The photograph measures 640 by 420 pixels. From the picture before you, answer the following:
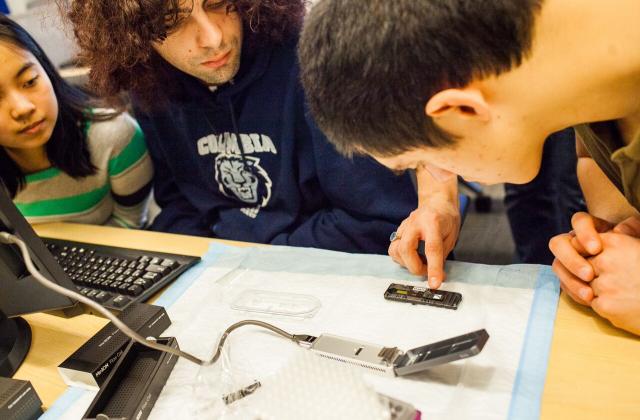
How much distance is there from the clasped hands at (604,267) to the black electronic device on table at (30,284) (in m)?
0.62

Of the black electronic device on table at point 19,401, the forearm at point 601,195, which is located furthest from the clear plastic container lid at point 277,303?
the forearm at point 601,195

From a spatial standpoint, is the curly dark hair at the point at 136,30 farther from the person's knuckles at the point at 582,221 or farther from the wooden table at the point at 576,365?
the person's knuckles at the point at 582,221

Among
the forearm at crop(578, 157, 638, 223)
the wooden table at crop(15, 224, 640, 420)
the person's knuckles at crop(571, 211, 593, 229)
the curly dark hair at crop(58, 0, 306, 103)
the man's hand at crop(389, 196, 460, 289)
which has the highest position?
the curly dark hair at crop(58, 0, 306, 103)

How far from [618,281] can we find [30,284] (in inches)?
31.1

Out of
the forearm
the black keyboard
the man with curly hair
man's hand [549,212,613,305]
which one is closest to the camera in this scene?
man's hand [549,212,613,305]

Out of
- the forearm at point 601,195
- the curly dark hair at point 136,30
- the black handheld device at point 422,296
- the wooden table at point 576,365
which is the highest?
the curly dark hair at point 136,30

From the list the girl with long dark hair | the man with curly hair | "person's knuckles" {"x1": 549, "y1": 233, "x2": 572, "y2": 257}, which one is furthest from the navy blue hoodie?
"person's knuckles" {"x1": 549, "y1": 233, "x2": 572, "y2": 257}

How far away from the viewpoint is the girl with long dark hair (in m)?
1.34

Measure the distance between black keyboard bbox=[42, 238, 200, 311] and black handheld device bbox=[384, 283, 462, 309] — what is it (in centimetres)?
39

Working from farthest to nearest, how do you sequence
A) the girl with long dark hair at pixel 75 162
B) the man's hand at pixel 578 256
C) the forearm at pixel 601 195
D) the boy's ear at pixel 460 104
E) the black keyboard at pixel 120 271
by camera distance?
the girl with long dark hair at pixel 75 162
the black keyboard at pixel 120 271
the forearm at pixel 601 195
the man's hand at pixel 578 256
the boy's ear at pixel 460 104

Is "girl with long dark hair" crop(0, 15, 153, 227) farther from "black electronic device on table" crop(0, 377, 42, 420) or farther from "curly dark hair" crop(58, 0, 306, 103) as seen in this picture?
"black electronic device on table" crop(0, 377, 42, 420)

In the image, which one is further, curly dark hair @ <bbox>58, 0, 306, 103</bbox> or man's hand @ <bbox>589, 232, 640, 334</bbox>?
curly dark hair @ <bbox>58, 0, 306, 103</bbox>

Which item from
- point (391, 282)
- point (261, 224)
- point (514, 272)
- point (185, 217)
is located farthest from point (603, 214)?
point (185, 217)

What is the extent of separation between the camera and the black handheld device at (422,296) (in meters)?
0.74
